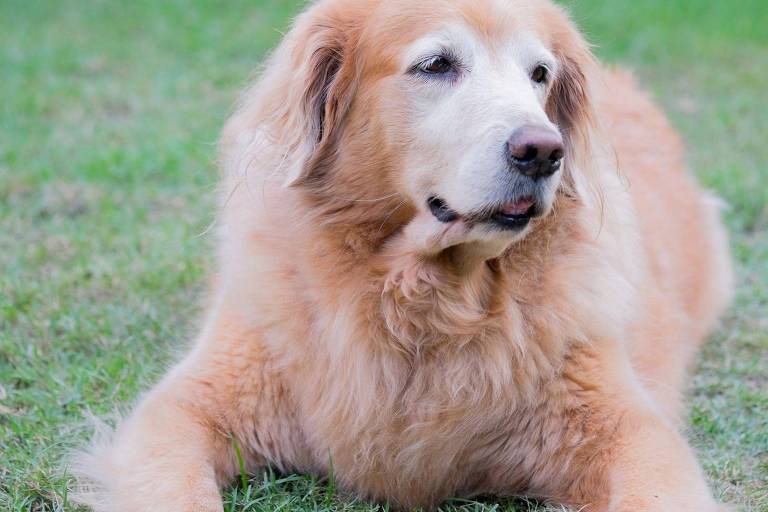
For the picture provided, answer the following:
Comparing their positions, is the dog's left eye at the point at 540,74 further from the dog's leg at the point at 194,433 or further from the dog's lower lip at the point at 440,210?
the dog's leg at the point at 194,433

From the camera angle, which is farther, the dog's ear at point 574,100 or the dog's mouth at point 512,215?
the dog's ear at point 574,100

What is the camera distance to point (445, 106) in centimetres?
333

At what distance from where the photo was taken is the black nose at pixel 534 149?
3045mm

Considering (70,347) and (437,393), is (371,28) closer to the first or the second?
(437,393)

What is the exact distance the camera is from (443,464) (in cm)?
346

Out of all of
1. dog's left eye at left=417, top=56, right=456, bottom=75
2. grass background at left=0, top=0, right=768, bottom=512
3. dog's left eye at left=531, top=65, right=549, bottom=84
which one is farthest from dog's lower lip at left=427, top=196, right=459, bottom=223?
grass background at left=0, top=0, right=768, bottom=512

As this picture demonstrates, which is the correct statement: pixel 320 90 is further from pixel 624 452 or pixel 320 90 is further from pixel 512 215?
pixel 624 452

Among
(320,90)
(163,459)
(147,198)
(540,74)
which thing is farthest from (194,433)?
(147,198)

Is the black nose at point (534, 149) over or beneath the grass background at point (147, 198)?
over

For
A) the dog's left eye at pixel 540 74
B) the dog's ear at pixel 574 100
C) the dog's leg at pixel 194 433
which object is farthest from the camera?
the dog's ear at pixel 574 100

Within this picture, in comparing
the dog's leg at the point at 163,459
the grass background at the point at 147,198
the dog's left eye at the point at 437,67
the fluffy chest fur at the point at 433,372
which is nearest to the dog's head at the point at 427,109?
the dog's left eye at the point at 437,67

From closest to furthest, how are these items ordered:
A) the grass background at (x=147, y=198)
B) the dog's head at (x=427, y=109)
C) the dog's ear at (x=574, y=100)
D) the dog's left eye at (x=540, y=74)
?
the dog's head at (x=427, y=109) → the dog's left eye at (x=540, y=74) → the dog's ear at (x=574, y=100) → the grass background at (x=147, y=198)

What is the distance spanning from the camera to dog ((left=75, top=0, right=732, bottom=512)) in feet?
10.9

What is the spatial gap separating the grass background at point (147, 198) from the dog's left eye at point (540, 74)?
39.3 inches
